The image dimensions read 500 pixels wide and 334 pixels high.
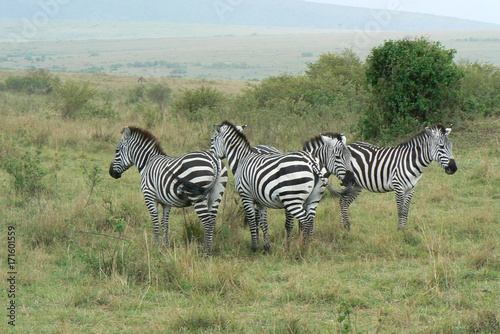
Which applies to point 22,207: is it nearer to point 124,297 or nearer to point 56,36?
point 124,297

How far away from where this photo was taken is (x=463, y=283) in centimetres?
575

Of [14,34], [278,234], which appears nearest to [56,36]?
[14,34]

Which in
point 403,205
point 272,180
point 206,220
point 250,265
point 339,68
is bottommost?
point 250,265

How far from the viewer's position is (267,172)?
6785mm

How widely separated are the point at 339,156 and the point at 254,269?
237cm

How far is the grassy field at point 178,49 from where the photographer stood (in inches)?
3178

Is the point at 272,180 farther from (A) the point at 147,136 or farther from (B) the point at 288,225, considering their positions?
(A) the point at 147,136

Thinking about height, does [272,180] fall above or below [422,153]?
below

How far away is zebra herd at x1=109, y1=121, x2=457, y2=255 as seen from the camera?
6684 millimetres

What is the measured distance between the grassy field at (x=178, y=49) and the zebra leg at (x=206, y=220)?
48.9 m

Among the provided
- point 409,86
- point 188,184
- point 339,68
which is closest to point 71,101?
point 339,68

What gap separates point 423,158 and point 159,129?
9088 millimetres

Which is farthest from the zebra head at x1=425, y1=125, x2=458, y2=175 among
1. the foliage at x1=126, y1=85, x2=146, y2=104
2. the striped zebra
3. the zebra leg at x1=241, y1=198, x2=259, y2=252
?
the foliage at x1=126, y1=85, x2=146, y2=104

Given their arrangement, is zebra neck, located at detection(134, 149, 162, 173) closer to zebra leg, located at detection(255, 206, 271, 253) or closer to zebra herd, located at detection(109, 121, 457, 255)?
zebra herd, located at detection(109, 121, 457, 255)
